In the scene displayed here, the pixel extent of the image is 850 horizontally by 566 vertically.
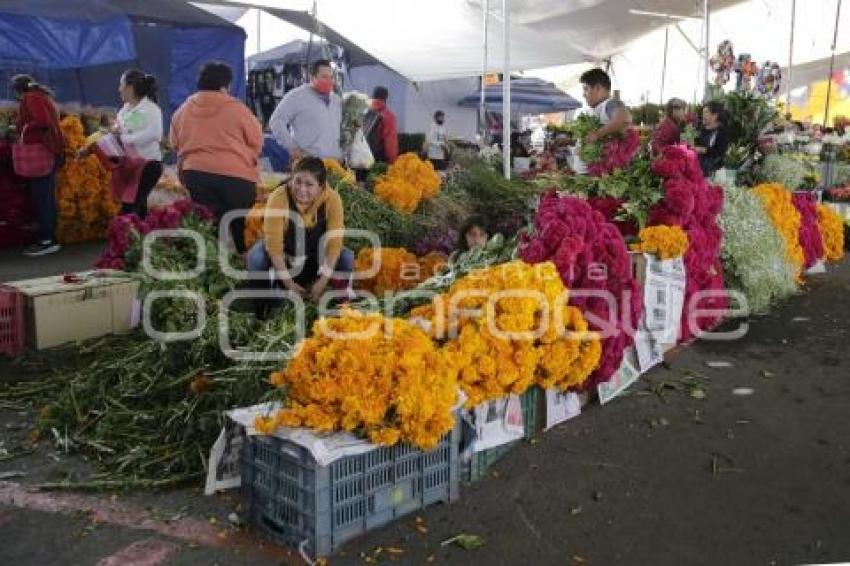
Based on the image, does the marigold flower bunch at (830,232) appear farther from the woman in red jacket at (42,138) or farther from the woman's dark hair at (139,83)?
the woman in red jacket at (42,138)

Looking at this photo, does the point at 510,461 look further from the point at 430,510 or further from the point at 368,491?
the point at 368,491

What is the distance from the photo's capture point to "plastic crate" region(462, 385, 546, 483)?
12.0ft

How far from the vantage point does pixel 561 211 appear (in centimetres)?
447

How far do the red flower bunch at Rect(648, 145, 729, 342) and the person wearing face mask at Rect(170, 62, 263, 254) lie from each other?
3012 mm

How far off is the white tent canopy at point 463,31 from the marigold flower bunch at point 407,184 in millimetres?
9670

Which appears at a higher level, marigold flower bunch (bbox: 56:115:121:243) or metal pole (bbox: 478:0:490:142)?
metal pole (bbox: 478:0:490:142)

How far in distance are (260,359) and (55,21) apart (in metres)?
8.28

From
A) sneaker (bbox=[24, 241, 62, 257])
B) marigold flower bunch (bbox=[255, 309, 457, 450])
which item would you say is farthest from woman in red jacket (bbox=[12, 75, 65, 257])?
marigold flower bunch (bbox=[255, 309, 457, 450])

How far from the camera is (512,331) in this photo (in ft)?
12.1

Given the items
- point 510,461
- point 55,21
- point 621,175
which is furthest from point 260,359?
point 55,21

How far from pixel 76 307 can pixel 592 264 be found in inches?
133

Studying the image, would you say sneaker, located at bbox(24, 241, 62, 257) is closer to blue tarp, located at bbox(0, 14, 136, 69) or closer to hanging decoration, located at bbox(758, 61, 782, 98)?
blue tarp, located at bbox(0, 14, 136, 69)

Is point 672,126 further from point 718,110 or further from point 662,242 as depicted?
point 662,242

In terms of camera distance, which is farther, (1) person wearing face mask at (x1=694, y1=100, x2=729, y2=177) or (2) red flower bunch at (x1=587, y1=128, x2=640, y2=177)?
(1) person wearing face mask at (x1=694, y1=100, x2=729, y2=177)
